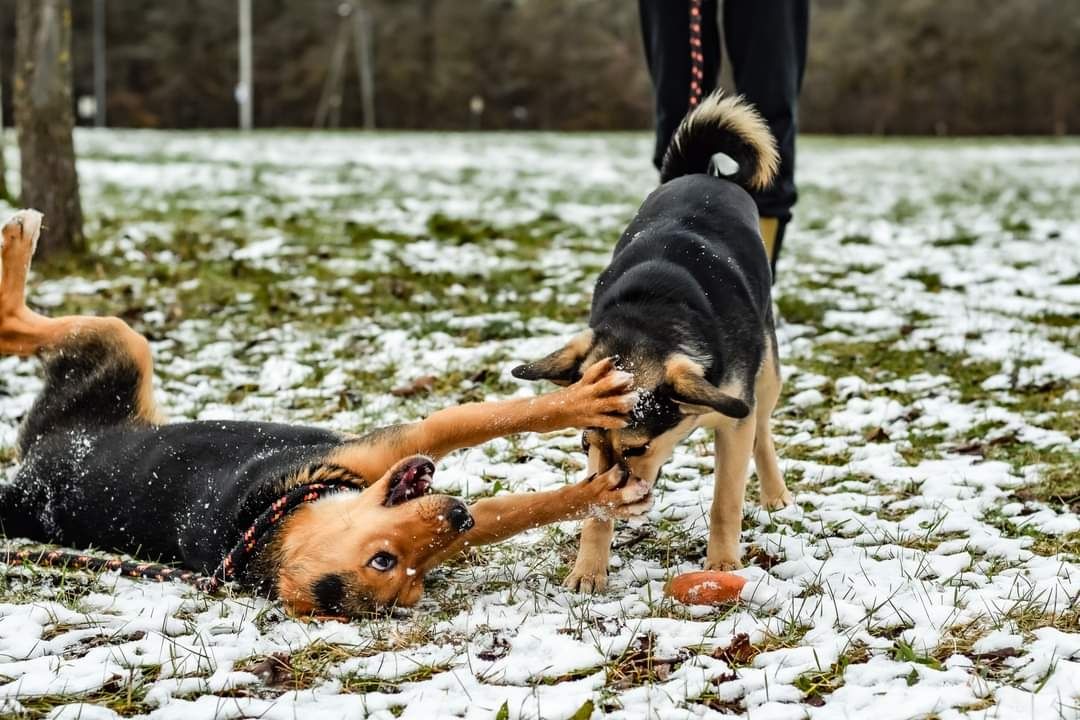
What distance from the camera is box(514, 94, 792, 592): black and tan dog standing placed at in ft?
10.5

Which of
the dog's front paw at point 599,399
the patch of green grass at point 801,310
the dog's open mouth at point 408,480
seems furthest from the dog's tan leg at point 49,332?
the patch of green grass at point 801,310

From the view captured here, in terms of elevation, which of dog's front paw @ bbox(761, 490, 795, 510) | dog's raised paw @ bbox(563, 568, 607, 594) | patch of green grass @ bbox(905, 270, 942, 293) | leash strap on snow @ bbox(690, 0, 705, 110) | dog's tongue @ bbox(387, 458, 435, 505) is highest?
leash strap on snow @ bbox(690, 0, 705, 110)

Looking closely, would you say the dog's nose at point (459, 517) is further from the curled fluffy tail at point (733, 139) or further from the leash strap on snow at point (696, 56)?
the leash strap on snow at point (696, 56)

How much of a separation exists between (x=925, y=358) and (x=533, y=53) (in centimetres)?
4468

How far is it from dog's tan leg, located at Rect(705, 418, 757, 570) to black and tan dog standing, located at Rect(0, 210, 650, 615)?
1.50 ft

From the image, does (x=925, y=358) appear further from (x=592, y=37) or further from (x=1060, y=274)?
(x=592, y=37)

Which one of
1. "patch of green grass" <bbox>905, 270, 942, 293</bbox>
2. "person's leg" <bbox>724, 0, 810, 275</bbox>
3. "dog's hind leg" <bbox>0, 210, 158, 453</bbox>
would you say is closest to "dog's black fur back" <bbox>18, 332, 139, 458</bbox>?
"dog's hind leg" <bbox>0, 210, 158, 453</bbox>

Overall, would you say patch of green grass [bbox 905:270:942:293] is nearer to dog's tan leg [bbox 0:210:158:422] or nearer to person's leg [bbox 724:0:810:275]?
person's leg [bbox 724:0:810:275]

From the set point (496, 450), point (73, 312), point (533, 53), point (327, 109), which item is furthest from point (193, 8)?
point (496, 450)

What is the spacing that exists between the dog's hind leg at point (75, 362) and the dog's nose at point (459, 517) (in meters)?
1.75

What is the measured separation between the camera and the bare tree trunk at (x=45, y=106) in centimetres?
796

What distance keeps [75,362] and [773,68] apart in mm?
3647

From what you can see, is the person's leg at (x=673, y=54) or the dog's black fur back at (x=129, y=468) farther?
the person's leg at (x=673, y=54)

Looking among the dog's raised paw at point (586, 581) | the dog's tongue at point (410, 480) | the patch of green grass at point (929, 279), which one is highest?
the dog's tongue at point (410, 480)
